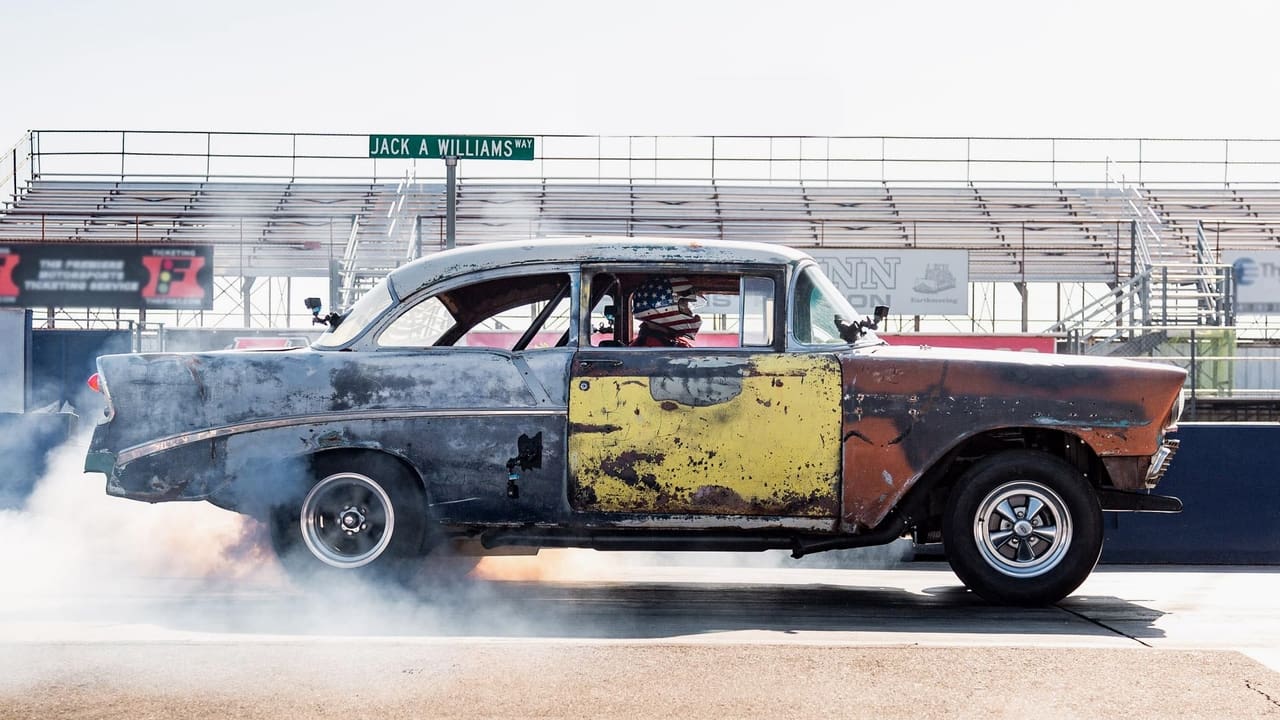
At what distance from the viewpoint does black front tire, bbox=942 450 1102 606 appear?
6.94 metres

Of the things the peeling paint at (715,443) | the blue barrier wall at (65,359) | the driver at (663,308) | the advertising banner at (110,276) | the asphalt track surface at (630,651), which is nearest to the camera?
the asphalt track surface at (630,651)

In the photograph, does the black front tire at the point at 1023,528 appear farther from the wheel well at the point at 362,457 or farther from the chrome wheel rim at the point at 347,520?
the chrome wheel rim at the point at 347,520

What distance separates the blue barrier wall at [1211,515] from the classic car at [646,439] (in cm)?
264

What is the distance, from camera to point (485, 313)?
24.7ft

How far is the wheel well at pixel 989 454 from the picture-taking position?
7.18 meters

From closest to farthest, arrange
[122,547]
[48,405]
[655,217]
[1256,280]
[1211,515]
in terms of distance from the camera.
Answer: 1. [122,547]
2. [1211,515]
3. [48,405]
4. [1256,280]
5. [655,217]

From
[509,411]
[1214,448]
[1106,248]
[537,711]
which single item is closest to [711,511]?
[509,411]

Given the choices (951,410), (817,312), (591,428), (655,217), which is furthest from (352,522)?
(655,217)

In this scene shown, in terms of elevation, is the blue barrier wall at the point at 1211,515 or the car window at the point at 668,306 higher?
the car window at the point at 668,306

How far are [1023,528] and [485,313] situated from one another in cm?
298

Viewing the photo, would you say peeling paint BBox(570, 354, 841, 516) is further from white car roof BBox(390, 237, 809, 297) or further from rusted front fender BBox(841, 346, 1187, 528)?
white car roof BBox(390, 237, 809, 297)

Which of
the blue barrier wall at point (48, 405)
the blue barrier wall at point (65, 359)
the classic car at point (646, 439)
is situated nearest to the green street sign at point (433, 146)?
the blue barrier wall at point (48, 405)

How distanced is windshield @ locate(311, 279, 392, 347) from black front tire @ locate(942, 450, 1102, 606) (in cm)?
305

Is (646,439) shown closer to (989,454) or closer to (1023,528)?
(989,454)
